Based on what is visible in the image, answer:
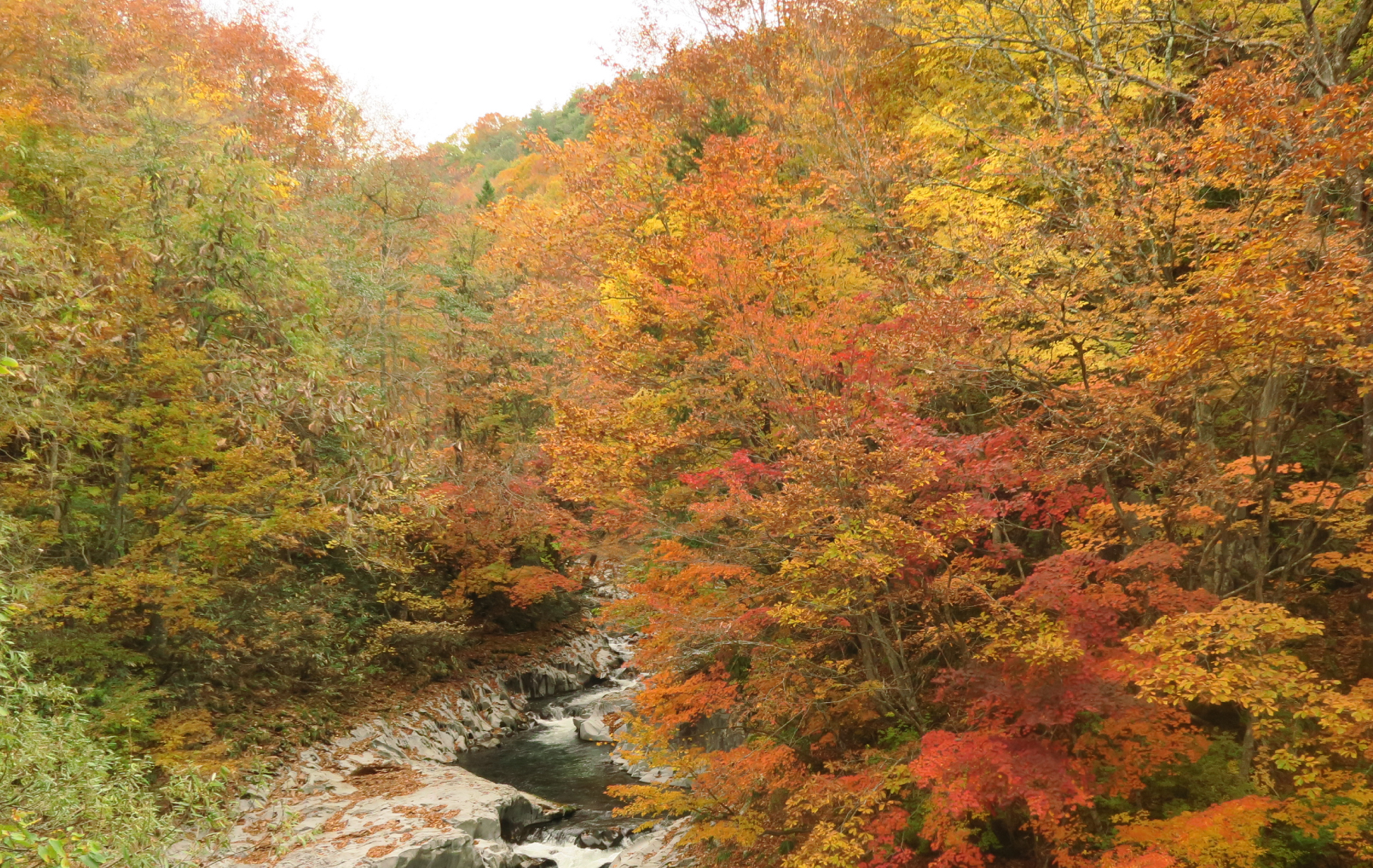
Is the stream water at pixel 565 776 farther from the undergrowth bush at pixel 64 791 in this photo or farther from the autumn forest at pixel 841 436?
the undergrowth bush at pixel 64 791

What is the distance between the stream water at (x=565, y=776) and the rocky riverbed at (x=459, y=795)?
0.11 ft

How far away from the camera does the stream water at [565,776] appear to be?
12727 mm

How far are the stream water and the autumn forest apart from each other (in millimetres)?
2302

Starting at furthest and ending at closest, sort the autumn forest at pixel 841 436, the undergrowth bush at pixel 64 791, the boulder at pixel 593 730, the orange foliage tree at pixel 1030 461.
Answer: the boulder at pixel 593 730, the autumn forest at pixel 841 436, the orange foliage tree at pixel 1030 461, the undergrowth bush at pixel 64 791

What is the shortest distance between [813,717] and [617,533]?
541cm

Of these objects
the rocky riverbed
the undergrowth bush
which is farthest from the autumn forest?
the rocky riverbed

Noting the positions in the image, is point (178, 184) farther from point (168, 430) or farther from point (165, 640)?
point (165, 640)

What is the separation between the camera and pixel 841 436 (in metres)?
8.41

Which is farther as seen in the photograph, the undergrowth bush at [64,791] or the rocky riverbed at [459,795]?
the rocky riverbed at [459,795]

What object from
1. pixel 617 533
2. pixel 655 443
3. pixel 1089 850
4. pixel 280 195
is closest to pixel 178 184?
pixel 280 195

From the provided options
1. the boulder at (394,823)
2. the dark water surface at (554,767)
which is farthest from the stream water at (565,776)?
the boulder at (394,823)

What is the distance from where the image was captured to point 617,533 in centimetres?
1434

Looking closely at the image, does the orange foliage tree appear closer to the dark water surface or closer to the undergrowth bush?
the dark water surface

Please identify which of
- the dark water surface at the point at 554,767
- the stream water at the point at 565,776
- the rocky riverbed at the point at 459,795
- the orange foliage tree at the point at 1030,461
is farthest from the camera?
the dark water surface at the point at 554,767
